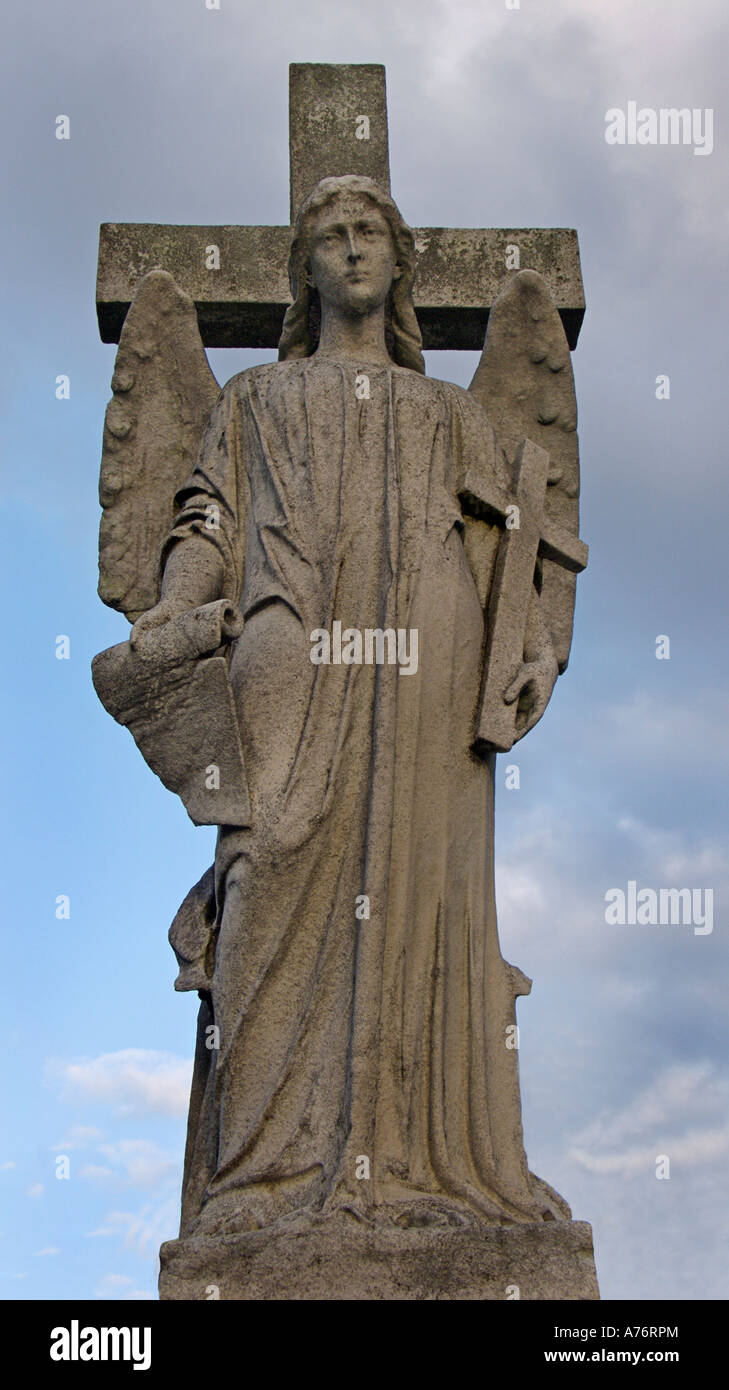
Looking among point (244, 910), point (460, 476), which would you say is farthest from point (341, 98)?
point (244, 910)

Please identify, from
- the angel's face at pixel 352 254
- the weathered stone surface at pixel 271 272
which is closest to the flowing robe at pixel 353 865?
the angel's face at pixel 352 254

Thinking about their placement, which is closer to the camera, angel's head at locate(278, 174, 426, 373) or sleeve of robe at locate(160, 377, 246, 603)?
sleeve of robe at locate(160, 377, 246, 603)

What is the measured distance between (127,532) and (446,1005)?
260 centimetres

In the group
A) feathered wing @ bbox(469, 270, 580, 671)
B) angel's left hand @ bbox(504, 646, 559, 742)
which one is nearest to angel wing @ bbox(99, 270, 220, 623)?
feathered wing @ bbox(469, 270, 580, 671)

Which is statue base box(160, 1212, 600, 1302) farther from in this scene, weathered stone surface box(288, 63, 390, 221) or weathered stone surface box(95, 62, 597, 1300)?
weathered stone surface box(288, 63, 390, 221)

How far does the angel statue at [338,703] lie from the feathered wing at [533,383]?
0.15 metres

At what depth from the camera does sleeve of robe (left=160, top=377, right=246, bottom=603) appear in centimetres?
836

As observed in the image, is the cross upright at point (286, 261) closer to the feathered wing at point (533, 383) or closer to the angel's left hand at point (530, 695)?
the feathered wing at point (533, 383)

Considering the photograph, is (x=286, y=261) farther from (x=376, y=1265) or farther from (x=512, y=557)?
(x=376, y=1265)

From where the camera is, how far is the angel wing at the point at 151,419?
8.90m

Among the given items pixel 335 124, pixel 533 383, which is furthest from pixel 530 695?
pixel 335 124

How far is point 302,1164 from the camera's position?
725 cm

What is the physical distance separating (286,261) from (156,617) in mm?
2554

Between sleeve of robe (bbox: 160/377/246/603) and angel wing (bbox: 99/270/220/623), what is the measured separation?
0.32 metres
